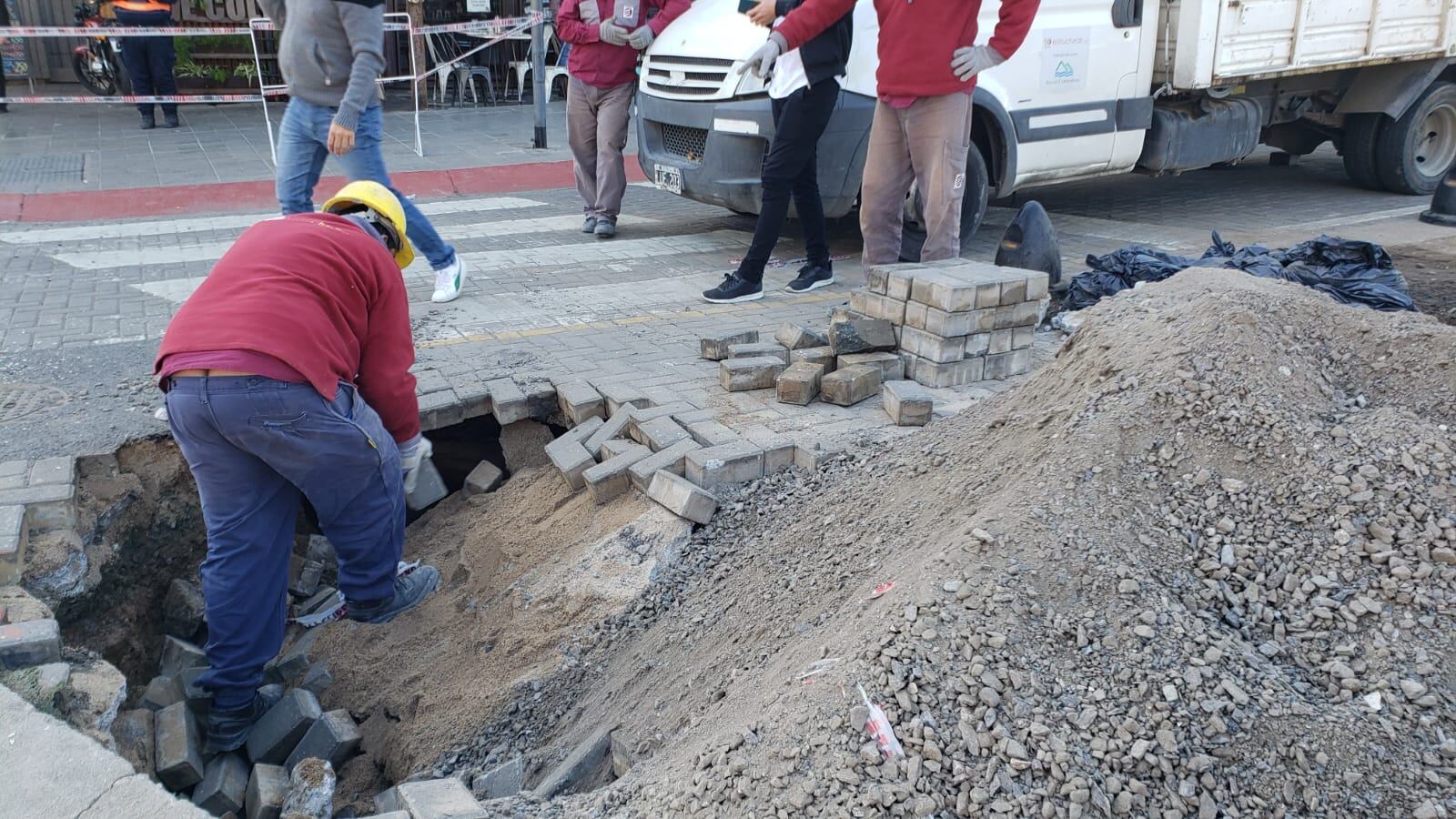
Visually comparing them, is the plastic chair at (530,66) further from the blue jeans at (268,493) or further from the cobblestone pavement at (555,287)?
the blue jeans at (268,493)

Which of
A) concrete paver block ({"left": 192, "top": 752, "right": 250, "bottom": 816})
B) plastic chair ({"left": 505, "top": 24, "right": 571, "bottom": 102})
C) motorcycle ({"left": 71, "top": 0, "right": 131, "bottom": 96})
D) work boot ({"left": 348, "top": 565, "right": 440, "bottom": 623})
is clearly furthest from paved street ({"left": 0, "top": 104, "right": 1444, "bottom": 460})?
motorcycle ({"left": 71, "top": 0, "right": 131, "bottom": 96})

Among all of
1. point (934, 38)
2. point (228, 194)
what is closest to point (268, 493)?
point (934, 38)

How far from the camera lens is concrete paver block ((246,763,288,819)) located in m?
3.25

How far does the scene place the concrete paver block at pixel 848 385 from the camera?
4.62m

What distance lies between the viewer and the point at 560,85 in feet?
54.5

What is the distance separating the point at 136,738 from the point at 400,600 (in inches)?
36.6

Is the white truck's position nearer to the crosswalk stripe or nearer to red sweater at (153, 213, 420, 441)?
the crosswalk stripe

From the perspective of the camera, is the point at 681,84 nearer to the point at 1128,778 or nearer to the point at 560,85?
the point at 1128,778

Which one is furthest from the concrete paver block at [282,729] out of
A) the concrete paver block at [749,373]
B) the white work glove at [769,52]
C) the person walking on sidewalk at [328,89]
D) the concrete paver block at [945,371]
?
the white work glove at [769,52]

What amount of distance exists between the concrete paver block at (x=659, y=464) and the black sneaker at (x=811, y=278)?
2683 millimetres

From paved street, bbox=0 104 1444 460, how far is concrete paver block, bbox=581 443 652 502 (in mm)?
604

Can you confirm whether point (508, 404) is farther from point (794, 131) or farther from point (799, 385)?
point (794, 131)

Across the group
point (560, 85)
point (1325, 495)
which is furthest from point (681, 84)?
point (560, 85)

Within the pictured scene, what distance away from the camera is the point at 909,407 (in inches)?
173
